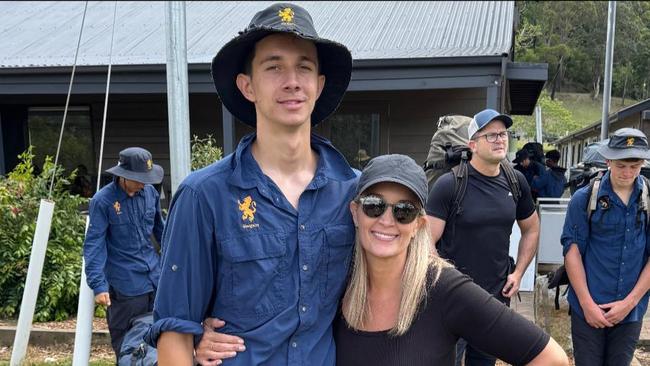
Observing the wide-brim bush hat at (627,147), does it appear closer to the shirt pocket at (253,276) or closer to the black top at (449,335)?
the black top at (449,335)

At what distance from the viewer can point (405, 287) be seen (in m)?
1.72

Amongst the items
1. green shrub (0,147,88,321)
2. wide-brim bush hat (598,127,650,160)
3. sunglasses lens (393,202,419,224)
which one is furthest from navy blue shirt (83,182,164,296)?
wide-brim bush hat (598,127,650,160)

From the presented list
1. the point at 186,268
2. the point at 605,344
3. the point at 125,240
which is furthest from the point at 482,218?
the point at 125,240

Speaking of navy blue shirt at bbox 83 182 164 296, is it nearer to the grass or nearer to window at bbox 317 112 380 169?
window at bbox 317 112 380 169

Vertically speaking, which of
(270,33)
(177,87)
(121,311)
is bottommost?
(121,311)

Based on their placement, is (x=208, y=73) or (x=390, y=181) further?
(x=208, y=73)

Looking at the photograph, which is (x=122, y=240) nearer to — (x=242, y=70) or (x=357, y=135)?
(x=242, y=70)

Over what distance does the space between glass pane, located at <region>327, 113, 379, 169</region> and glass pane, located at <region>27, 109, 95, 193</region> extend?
4.64 m

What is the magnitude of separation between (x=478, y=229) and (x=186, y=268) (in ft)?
7.27

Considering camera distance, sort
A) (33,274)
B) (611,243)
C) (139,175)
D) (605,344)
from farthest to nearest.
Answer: (33,274) < (139,175) < (605,344) < (611,243)

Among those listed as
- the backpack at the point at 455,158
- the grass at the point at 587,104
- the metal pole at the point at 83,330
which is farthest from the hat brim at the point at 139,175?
the grass at the point at 587,104

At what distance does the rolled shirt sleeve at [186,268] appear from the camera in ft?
5.09

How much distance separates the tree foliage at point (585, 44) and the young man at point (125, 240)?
523 cm

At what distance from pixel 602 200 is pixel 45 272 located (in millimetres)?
5410
